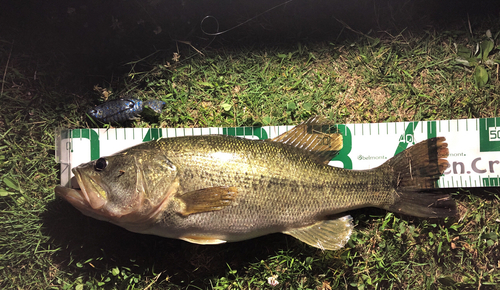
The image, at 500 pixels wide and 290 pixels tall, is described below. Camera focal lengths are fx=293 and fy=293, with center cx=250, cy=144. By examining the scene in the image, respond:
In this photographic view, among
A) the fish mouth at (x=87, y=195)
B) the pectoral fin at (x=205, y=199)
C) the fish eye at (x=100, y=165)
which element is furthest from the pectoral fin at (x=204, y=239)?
the fish eye at (x=100, y=165)

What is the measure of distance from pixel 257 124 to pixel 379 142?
127cm

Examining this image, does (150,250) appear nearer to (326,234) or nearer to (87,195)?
(87,195)

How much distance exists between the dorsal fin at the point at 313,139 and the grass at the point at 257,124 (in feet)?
1.20

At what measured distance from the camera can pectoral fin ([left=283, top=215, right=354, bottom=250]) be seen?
2.67 m

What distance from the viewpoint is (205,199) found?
232 centimetres

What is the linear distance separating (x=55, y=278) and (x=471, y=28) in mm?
5131

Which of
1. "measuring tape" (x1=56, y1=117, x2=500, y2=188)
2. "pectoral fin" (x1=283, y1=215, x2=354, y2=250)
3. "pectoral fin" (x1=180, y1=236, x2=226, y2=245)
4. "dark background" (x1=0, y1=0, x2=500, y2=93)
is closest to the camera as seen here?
"pectoral fin" (x1=180, y1=236, x2=226, y2=245)

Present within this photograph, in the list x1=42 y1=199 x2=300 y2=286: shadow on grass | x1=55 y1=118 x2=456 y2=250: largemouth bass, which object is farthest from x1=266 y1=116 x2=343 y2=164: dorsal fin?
x1=42 y1=199 x2=300 y2=286: shadow on grass

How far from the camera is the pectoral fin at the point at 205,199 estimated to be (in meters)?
2.32

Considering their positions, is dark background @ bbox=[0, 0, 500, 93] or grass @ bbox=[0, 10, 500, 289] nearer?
grass @ bbox=[0, 10, 500, 289]

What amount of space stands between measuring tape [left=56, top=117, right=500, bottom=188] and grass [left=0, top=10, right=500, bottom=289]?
161 mm

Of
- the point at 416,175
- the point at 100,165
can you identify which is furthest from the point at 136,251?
the point at 416,175

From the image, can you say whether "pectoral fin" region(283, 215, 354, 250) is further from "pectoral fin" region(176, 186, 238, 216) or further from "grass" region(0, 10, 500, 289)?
"pectoral fin" region(176, 186, 238, 216)

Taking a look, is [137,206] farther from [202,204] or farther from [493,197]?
[493,197]
